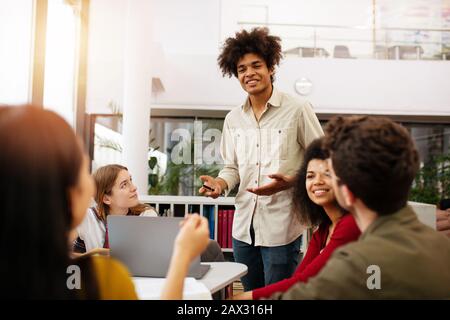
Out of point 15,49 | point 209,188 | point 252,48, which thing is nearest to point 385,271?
point 209,188

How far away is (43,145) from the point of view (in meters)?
0.69

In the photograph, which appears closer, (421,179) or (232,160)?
(232,160)

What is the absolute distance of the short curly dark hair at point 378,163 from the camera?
0.93 meters

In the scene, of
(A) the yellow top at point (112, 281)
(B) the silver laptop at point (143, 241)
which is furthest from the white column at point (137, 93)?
(A) the yellow top at point (112, 281)

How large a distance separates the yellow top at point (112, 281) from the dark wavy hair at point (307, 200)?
91 cm

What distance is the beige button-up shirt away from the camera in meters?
1.96

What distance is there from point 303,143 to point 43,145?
1.47 m

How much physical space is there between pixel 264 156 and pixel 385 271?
119 cm

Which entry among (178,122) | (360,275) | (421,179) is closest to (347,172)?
(360,275)

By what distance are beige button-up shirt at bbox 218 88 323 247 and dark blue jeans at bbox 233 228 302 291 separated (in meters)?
0.04

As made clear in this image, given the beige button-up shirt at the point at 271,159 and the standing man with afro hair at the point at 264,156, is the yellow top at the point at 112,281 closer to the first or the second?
the standing man with afro hair at the point at 264,156

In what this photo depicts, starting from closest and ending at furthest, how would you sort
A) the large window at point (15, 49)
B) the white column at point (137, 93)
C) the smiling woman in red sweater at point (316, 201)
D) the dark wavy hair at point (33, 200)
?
the dark wavy hair at point (33, 200) < the smiling woman in red sweater at point (316, 201) < the large window at point (15, 49) < the white column at point (137, 93)

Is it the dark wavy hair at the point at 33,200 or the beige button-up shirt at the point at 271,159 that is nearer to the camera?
the dark wavy hair at the point at 33,200

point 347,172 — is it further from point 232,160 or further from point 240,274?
point 232,160
